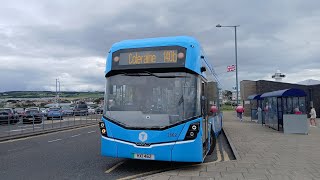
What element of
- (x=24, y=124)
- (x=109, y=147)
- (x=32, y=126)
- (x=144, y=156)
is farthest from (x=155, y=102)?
(x=32, y=126)

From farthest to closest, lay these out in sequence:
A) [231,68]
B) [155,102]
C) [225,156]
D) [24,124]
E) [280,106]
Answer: [231,68]
[24,124]
[280,106]
[225,156]
[155,102]

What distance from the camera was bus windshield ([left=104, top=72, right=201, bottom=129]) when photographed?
26.1 feet

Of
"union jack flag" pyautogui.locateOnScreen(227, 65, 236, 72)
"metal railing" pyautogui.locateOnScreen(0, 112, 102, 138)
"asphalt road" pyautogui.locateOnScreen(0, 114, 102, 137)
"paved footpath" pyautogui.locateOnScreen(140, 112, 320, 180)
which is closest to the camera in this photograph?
"paved footpath" pyautogui.locateOnScreen(140, 112, 320, 180)

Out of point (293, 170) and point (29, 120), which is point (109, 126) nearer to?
point (293, 170)

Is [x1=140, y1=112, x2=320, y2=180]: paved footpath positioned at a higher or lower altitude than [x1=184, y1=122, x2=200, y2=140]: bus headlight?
lower

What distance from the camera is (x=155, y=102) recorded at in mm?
8117

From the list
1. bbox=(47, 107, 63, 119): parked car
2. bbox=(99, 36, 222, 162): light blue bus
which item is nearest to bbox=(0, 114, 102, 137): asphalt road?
bbox=(47, 107, 63, 119): parked car

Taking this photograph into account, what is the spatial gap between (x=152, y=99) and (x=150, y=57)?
106 cm

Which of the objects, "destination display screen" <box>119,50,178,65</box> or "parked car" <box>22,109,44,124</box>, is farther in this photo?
"parked car" <box>22,109,44,124</box>

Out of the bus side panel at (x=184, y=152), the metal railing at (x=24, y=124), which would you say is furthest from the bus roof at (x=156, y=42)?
the metal railing at (x=24, y=124)

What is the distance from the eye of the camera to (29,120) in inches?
800

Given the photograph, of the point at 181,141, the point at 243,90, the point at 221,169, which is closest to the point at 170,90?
the point at 181,141

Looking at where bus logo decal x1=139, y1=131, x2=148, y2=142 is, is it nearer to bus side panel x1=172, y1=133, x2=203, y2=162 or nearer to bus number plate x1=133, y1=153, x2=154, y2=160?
bus number plate x1=133, y1=153, x2=154, y2=160

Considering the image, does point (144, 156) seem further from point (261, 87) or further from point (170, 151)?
point (261, 87)
